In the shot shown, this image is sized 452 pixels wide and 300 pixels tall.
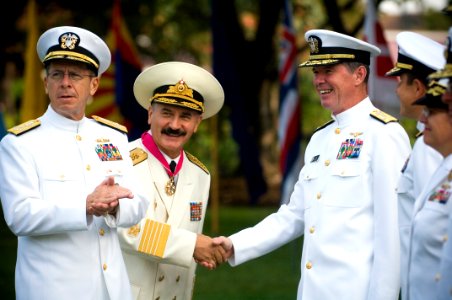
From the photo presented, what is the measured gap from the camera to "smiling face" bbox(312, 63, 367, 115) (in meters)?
5.94

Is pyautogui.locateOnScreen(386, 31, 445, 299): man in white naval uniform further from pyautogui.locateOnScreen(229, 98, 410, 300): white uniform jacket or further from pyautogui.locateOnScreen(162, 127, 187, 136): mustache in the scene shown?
pyautogui.locateOnScreen(162, 127, 187, 136): mustache

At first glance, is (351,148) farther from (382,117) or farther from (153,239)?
(153,239)

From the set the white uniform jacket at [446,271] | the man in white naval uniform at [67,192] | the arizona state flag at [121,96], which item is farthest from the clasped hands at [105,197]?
the arizona state flag at [121,96]

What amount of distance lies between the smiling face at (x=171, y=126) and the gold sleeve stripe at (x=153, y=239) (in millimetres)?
530

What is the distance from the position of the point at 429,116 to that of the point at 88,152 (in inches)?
79.5

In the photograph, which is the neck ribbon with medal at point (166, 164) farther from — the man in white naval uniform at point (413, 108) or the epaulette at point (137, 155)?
the man in white naval uniform at point (413, 108)

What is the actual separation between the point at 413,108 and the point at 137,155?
1.82 meters

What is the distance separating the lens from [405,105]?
5695 mm

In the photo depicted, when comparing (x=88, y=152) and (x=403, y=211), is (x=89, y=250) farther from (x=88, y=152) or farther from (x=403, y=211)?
(x=403, y=211)

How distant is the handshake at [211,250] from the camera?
6.26 metres

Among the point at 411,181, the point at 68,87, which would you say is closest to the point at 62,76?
the point at 68,87

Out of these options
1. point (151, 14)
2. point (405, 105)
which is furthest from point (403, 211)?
point (151, 14)

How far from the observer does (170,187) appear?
20.4 feet

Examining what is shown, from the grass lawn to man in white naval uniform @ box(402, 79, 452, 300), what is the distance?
6.01m
